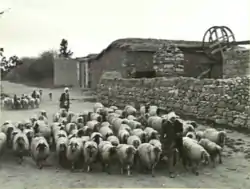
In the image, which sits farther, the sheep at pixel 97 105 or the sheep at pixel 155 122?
the sheep at pixel 97 105

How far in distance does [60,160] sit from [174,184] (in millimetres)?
1407

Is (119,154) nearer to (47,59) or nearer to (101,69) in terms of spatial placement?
(47,59)

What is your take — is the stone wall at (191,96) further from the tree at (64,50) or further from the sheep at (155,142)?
the tree at (64,50)

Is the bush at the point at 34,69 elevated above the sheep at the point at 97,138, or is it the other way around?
the bush at the point at 34,69

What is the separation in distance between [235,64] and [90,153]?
8.76ft

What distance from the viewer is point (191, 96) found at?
610 centimetres

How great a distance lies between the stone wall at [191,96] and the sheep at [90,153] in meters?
1.28

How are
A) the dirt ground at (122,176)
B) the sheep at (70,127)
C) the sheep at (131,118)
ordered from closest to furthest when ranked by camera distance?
the dirt ground at (122,176) → the sheep at (70,127) → the sheep at (131,118)

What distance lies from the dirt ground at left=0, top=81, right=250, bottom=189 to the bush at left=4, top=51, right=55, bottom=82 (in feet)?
0.37

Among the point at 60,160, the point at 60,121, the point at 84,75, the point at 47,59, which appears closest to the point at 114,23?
the point at 47,59

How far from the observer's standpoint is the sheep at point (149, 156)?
456cm

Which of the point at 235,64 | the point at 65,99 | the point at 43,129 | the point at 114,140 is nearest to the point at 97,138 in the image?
the point at 114,140

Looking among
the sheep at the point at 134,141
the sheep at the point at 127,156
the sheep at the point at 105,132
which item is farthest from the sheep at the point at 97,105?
the sheep at the point at 127,156

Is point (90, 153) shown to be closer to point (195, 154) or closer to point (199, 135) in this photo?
point (195, 154)
